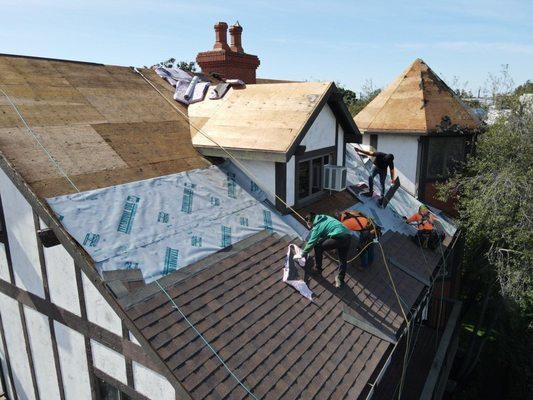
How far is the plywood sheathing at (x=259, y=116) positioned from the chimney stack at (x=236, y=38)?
5.07 m

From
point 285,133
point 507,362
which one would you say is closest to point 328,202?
point 285,133

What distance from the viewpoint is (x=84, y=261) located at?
5117 mm

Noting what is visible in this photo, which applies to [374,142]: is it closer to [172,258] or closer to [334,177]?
[334,177]

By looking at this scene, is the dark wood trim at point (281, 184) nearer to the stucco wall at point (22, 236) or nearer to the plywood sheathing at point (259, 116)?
the plywood sheathing at point (259, 116)

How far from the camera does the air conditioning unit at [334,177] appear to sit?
954cm

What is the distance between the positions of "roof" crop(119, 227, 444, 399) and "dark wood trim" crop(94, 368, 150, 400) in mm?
1422

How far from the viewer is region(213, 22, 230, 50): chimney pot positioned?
1380 centimetres

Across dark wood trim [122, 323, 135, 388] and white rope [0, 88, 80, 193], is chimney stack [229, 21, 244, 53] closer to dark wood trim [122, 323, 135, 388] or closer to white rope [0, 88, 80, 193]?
white rope [0, 88, 80, 193]

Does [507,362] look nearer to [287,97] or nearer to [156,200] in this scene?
[287,97]

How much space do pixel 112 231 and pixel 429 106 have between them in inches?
445

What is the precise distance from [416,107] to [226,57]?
7.03m

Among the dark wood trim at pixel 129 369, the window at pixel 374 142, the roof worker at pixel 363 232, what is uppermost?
the window at pixel 374 142

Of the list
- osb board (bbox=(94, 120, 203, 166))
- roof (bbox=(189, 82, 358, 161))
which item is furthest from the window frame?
osb board (bbox=(94, 120, 203, 166))

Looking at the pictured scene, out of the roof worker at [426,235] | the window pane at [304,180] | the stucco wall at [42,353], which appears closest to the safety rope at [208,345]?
the stucco wall at [42,353]
